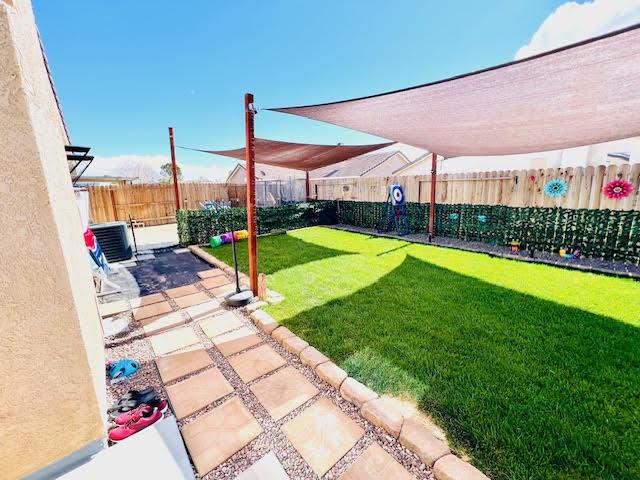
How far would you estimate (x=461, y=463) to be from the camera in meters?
1.26

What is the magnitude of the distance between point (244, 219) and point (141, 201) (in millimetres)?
7431

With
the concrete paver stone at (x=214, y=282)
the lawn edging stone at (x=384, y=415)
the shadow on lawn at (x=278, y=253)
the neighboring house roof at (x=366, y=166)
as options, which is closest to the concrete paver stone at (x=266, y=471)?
the lawn edging stone at (x=384, y=415)

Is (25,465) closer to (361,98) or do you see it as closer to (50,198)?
(50,198)

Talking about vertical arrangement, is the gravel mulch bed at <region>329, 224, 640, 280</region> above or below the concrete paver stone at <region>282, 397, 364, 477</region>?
above

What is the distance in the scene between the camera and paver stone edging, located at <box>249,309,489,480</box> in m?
1.24

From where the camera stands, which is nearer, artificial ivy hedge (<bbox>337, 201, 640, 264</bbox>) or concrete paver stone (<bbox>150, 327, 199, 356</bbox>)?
concrete paver stone (<bbox>150, 327, 199, 356</bbox>)

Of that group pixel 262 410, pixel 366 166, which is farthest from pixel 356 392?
pixel 366 166

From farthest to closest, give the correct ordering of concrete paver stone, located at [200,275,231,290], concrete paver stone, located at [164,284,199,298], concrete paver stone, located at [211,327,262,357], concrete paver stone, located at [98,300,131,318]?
concrete paver stone, located at [200,275,231,290] → concrete paver stone, located at [164,284,199,298] → concrete paver stone, located at [98,300,131,318] → concrete paver stone, located at [211,327,262,357]

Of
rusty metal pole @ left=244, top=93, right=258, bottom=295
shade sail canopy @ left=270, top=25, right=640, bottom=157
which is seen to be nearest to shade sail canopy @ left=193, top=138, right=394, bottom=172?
shade sail canopy @ left=270, top=25, right=640, bottom=157

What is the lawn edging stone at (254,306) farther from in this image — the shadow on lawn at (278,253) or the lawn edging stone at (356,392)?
the lawn edging stone at (356,392)

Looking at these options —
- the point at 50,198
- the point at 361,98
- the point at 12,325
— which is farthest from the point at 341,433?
the point at 361,98

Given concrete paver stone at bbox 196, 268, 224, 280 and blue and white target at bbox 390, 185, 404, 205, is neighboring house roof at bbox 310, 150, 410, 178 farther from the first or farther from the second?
concrete paver stone at bbox 196, 268, 224, 280

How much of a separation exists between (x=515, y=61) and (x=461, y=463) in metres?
2.61

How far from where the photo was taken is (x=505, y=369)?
1973mm
